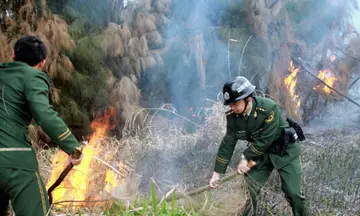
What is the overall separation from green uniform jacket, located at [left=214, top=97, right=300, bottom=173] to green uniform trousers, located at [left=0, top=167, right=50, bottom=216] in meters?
1.96

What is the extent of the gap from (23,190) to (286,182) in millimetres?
2685

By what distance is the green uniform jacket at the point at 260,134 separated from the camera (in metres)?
3.86

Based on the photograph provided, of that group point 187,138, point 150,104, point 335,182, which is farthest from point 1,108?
point 150,104

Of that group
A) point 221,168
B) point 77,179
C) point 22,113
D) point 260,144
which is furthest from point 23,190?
point 260,144

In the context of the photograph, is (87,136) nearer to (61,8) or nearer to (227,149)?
(61,8)

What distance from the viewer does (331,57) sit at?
934 cm

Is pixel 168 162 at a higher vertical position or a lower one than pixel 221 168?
lower

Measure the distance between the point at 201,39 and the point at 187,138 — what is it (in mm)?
2441

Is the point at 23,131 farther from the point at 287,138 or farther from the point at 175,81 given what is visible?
the point at 175,81

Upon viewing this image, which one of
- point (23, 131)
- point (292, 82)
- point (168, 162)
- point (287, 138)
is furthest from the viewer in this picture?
point (292, 82)

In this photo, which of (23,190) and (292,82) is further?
(292,82)

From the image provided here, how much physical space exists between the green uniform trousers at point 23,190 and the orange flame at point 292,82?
6787 millimetres

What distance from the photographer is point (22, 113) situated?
9.35ft

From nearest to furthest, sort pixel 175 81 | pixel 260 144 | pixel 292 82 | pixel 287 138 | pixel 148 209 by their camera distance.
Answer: pixel 148 209, pixel 260 144, pixel 287 138, pixel 175 81, pixel 292 82
